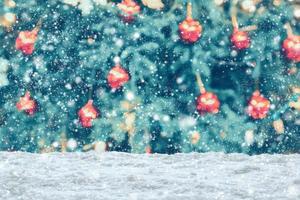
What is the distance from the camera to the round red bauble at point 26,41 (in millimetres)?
4777

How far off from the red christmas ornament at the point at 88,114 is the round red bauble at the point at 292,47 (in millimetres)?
1418

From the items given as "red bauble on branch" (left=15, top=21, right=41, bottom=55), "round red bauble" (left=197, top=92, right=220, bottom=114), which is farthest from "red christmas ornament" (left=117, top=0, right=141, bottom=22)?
"round red bauble" (left=197, top=92, right=220, bottom=114)

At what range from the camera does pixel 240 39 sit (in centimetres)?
468

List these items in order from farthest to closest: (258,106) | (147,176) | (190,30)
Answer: (258,106)
(190,30)
(147,176)

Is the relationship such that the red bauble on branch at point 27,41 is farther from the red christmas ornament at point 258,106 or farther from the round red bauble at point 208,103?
the red christmas ornament at point 258,106

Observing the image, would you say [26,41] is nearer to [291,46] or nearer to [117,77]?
[117,77]

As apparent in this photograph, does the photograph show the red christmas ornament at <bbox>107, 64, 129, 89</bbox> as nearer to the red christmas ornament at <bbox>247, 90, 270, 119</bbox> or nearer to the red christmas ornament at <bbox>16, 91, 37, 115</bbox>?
the red christmas ornament at <bbox>16, 91, 37, 115</bbox>

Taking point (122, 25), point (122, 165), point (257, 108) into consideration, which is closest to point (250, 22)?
point (257, 108)

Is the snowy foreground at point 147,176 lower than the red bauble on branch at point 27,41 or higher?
lower

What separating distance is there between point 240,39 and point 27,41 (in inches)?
58.8

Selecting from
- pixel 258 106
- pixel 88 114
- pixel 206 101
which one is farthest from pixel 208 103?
pixel 88 114

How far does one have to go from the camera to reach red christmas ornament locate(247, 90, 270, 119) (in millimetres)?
4766

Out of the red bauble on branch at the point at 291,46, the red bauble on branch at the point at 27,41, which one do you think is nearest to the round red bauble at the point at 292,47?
the red bauble on branch at the point at 291,46

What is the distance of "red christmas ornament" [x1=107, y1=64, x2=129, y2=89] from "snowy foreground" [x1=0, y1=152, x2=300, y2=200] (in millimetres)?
535
